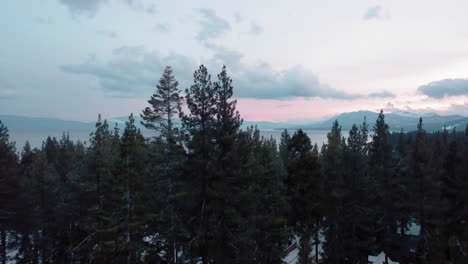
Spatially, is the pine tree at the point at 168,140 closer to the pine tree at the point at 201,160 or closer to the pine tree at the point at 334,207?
the pine tree at the point at 201,160

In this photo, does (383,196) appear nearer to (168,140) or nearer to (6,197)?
(168,140)

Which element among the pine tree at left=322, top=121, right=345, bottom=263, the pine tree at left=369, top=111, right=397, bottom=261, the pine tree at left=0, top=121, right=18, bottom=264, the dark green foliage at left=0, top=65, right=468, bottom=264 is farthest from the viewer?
the pine tree at left=369, top=111, right=397, bottom=261

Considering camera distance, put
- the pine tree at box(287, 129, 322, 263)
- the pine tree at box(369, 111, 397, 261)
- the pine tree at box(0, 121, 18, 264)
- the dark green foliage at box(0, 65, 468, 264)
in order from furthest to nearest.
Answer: the pine tree at box(369, 111, 397, 261)
the pine tree at box(0, 121, 18, 264)
the pine tree at box(287, 129, 322, 263)
the dark green foliage at box(0, 65, 468, 264)

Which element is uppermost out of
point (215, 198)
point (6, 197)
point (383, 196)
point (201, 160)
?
point (201, 160)

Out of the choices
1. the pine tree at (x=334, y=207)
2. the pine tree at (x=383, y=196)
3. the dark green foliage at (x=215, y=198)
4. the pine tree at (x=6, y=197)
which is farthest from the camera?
the pine tree at (x=383, y=196)

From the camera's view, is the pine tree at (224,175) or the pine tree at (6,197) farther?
the pine tree at (6,197)

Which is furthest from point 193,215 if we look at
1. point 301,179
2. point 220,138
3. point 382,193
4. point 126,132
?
point 382,193

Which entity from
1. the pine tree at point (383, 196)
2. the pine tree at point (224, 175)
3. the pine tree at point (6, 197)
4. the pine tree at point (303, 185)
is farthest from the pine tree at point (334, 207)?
the pine tree at point (6, 197)

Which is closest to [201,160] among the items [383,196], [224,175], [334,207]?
[224,175]

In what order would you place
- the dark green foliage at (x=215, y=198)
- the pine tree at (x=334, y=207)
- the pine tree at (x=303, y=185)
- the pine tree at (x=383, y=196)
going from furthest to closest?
the pine tree at (x=383, y=196), the pine tree at (x=303, y=185), the pine tree at (x=334, y=207), the dark green foliage at (x=215, y=198)

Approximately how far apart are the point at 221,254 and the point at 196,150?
560cm

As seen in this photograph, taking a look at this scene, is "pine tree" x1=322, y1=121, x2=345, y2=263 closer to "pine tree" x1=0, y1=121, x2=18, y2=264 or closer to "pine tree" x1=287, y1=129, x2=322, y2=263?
"pine tree" x1=287, y1=129, x2=322, y2=263

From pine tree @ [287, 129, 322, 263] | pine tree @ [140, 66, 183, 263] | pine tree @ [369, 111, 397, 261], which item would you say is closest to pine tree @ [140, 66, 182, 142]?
pine tree @ [140, 66, 183, 263]

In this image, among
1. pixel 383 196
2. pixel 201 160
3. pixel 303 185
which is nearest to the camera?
pixel 201 160
